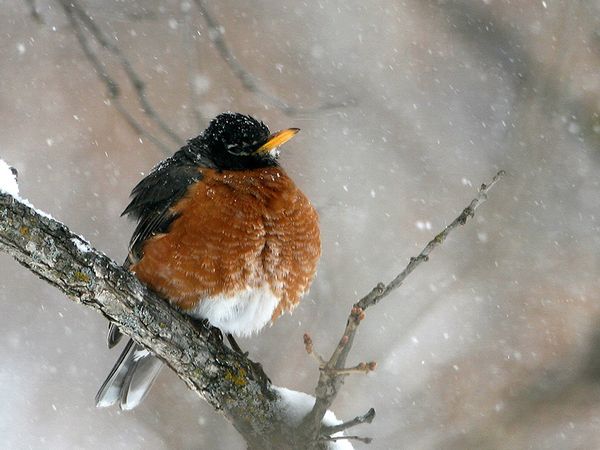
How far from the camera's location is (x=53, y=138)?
8406 mm

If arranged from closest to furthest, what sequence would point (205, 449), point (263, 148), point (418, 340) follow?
point (263, 148)
point (205, 449)
point (418, 340)

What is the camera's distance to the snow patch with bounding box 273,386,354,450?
3.59 metres

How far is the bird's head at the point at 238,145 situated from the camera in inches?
190

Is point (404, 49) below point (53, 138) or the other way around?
the other way around

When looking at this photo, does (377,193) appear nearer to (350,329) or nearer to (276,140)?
(276,140)

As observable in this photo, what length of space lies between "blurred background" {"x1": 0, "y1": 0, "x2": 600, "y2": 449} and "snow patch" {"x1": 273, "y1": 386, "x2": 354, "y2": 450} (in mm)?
3023

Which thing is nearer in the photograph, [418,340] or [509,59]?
[509,59]

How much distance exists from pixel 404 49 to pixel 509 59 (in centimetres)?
149

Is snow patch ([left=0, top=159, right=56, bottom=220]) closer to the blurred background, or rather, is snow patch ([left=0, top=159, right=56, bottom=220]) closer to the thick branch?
the thick branch

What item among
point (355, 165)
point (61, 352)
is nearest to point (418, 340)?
point (355, 165)

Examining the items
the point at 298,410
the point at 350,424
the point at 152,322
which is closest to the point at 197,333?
the point at 152,322


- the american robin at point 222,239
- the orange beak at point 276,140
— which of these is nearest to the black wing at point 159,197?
the american robin at point 222,239

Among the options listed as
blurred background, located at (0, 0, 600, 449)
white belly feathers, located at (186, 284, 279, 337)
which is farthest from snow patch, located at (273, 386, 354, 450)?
blurred background, located at (0, 0, 600, 449)

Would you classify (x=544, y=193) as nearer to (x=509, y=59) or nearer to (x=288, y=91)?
(x=509, y=59)
